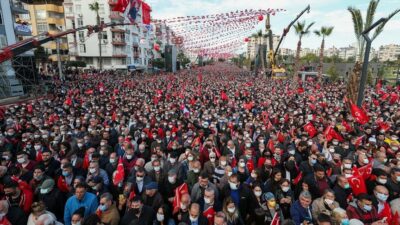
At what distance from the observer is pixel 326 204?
412cm

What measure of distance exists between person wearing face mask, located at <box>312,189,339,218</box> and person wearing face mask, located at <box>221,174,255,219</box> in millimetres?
1003

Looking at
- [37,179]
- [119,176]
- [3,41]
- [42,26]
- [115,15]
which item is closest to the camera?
[37,179]

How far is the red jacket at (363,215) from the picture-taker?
12.7ft

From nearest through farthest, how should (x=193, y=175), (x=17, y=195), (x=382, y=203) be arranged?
(x=382, y=203)
(x=17, y=195)
(x=193, y=175)

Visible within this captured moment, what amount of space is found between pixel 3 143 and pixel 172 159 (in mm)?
5566

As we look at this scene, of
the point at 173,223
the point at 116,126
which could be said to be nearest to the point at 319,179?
the point at 173,223

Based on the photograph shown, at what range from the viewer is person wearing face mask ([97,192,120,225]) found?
3.83m

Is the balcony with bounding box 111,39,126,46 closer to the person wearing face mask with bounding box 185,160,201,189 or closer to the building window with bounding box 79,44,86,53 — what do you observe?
the building window with bounding box 79,44,86,53

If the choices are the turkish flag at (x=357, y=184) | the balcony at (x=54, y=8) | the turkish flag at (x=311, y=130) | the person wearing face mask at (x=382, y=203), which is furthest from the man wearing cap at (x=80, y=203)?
the balcony at (x=54, y=8)

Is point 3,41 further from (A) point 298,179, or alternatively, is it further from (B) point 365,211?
(B) point 365,211

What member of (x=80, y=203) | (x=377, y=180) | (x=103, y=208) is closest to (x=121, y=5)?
(x=80, y=203)

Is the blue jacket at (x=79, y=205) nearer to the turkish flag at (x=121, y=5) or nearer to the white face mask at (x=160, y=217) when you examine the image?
the white face mask at (x=160, y=217)

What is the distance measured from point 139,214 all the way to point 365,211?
352 centimetres

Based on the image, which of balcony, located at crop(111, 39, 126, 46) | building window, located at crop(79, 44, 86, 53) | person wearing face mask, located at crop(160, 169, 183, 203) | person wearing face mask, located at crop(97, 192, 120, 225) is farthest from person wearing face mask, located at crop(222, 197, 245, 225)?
building window, located at crop(79, 44, 86, 53)
